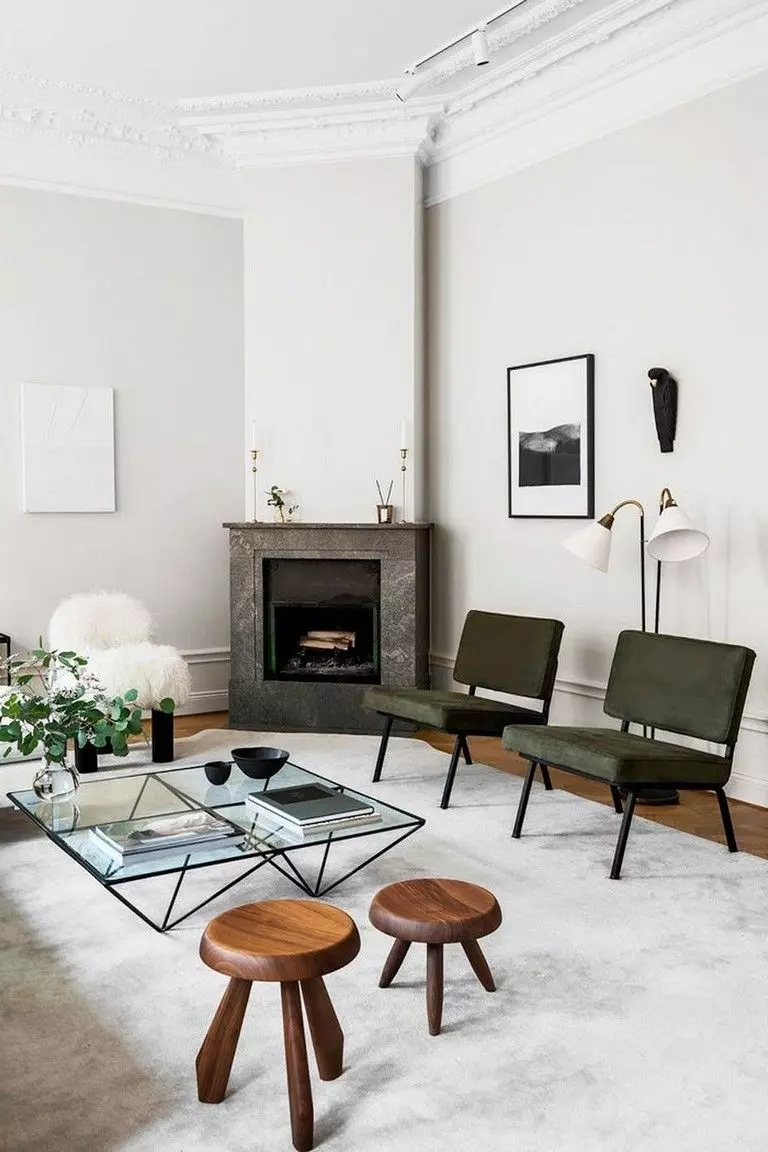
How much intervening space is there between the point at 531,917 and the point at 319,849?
0.93 metres

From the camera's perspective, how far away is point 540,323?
18.9ft

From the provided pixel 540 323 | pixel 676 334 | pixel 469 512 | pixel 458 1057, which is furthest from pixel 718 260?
pixel 458 1057

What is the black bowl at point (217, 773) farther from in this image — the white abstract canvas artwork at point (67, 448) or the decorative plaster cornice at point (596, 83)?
the decorative plaster cornice at point (596, 83)

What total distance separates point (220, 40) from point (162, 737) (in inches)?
139

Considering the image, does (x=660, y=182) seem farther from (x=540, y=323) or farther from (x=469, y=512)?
(x=469, y=512)

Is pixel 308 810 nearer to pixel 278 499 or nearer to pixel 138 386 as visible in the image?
pixel 278 499

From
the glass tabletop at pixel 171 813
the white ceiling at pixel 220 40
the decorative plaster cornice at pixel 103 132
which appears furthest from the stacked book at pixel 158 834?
the decorative plaster cornice at pixel 103 132

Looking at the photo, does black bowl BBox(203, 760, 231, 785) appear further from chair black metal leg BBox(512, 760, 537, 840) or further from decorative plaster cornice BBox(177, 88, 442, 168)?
decorative plaster cornice BBox(177, 88, 442, 168)

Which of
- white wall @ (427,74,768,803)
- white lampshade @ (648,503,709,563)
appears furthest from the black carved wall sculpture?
white lampshade @ (648,503,709,563)

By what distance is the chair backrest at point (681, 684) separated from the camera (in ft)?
13.3

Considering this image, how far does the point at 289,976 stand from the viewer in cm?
219

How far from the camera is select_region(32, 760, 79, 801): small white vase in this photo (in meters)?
3.55

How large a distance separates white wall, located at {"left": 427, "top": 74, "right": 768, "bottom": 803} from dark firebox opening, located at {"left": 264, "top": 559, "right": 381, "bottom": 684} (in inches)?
20.4

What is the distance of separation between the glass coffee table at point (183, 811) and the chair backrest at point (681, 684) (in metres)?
1.18
